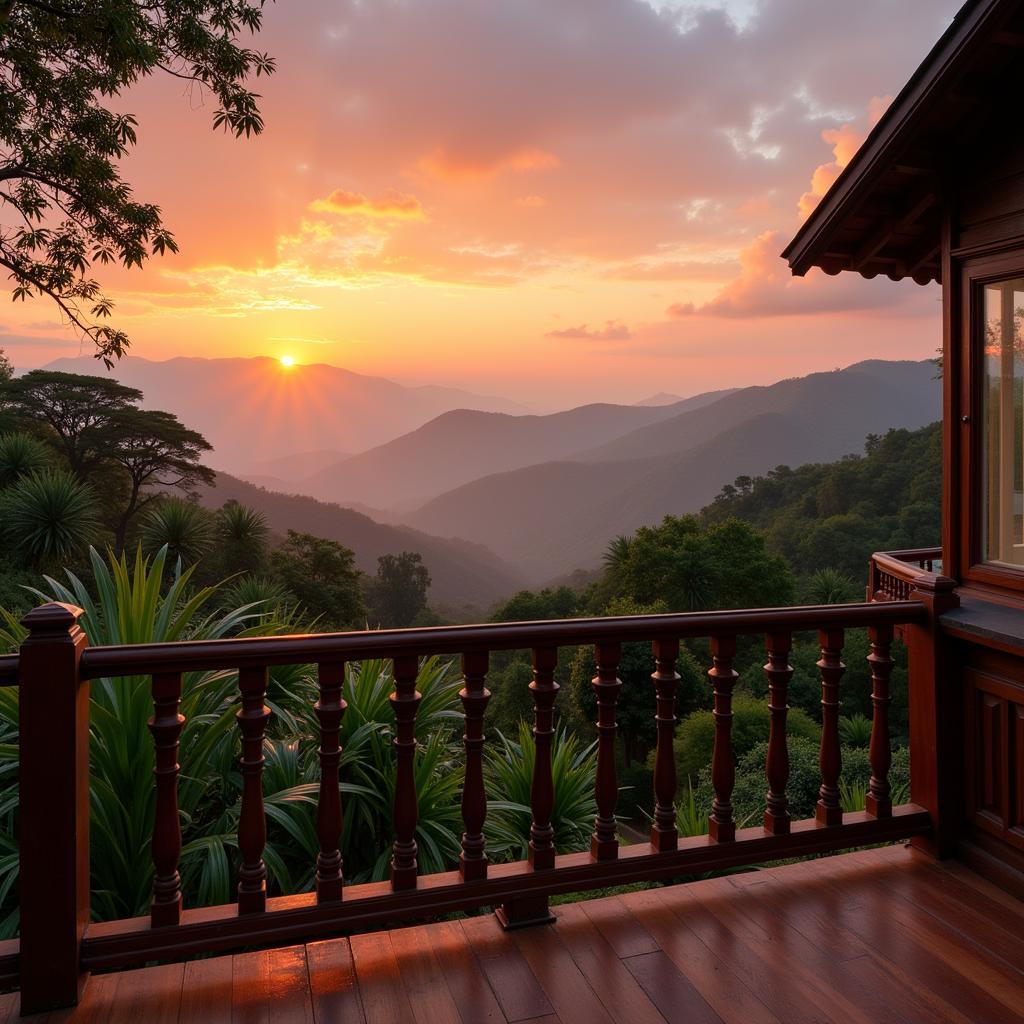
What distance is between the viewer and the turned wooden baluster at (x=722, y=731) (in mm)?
2424

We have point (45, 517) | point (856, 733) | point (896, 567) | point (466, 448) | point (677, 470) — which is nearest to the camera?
point (896, 567)

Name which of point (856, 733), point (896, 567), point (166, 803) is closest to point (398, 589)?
point (856, 733)

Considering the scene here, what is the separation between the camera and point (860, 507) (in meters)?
32.2

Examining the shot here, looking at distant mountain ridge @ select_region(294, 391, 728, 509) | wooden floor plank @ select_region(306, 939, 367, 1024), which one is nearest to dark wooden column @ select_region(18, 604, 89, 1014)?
wooden floor plank @ select_region(306, 939, 367, 1024)

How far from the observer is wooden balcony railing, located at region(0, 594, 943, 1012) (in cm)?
183

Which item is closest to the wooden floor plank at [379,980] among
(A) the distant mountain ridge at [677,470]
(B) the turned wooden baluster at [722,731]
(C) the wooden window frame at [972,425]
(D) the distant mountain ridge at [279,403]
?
(B) the turned wooden baluster at [722,731]

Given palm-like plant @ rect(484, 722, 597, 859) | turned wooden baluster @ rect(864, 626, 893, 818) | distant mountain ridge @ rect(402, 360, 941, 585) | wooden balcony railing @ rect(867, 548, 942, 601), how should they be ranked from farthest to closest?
distant mountain ridge @ rect(402, 360, 941, 585) < wooden balcony railing @ rect(867, 548, 942, 601) < palm-like plant @ rect(484, 722, 597, 859) < turned wooden baluster @ rect(864, 626, 893, 818)

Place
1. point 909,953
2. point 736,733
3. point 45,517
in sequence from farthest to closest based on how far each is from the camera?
point 736,733, point 45,517, point 909,953

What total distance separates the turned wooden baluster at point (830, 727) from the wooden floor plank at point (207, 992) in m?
1.82

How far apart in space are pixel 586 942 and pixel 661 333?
149ft

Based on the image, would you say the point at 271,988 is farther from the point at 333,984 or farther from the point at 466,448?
the point at 466,448

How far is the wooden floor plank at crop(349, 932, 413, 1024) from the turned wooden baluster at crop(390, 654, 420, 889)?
0.17 metres

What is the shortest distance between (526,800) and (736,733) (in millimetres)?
12284

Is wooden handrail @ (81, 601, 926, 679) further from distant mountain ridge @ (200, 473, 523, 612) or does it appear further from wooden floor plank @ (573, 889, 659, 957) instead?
distant mountain ridge @ (200, 473, 523, 612)
